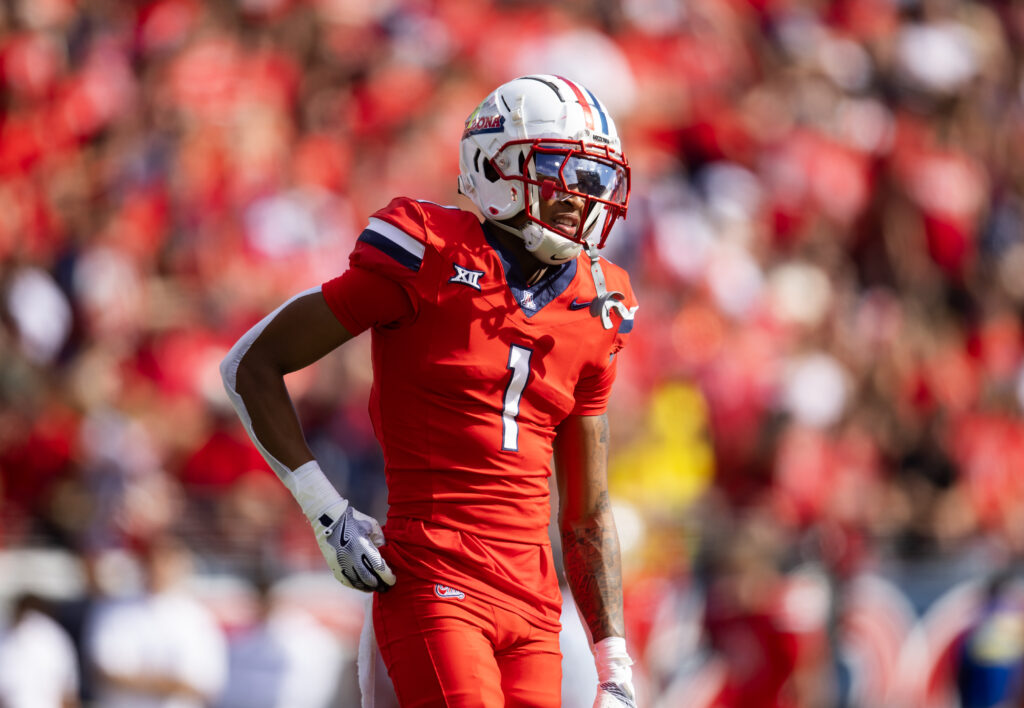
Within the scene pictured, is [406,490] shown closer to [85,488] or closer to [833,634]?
[85,488]

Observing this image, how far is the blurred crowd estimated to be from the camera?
7988 millimetres

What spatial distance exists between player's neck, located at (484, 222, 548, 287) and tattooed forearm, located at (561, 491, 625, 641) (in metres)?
0.68

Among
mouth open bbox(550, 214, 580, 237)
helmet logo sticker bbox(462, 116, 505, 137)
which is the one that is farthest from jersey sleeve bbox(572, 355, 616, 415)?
helmet logo sticker bbox(462, 116, 505, 137)

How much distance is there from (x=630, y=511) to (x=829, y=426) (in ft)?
6.95

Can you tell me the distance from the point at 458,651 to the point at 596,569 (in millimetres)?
687

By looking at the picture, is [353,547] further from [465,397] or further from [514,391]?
[514,391]

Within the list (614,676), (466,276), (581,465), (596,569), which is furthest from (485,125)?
(614,676)

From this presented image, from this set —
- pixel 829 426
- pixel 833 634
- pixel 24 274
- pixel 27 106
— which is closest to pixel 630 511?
pixel 833 634

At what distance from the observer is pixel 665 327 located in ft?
32.4

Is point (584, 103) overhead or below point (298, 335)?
overhead

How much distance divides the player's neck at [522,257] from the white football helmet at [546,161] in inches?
0.9

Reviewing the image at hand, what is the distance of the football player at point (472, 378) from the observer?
3.76 meters

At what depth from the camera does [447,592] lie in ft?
12.3

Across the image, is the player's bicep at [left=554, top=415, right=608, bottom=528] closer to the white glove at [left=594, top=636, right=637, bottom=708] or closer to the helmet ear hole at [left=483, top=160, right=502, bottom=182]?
the white glove at [left=594, top=636, right=637, bottom=708]
